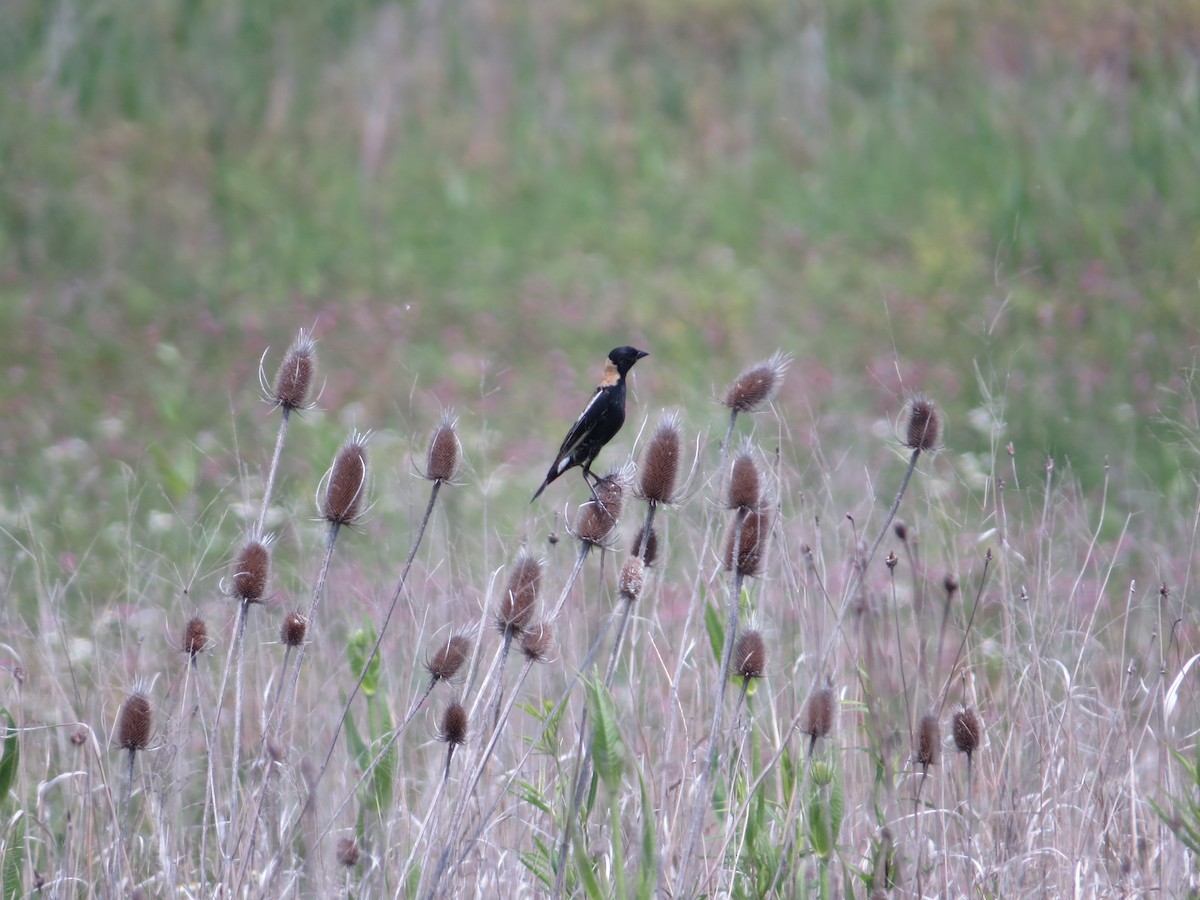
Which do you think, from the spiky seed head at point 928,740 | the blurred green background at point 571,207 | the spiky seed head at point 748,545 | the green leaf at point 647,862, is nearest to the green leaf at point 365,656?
the green leaf at point 647,862

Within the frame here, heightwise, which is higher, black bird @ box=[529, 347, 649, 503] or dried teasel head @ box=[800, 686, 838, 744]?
black bird @ box=[529, 347, 649, 503]

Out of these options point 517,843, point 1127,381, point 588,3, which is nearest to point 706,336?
point 1127,381

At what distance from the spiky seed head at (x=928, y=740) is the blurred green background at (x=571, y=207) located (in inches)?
252

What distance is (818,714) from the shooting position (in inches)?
94.2

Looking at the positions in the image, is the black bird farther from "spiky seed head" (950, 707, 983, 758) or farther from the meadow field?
→ "spiky seed head" (950, 707, 983, 758)

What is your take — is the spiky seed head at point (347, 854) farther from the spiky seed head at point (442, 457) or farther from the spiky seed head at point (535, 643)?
the spiky seed head at point (442, 457)

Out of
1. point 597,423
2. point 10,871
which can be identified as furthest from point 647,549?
point 10,871

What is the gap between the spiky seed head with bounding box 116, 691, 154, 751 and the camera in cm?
241

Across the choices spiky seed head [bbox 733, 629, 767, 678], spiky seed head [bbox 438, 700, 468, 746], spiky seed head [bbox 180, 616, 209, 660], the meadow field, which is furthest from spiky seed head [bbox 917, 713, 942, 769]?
spiky seed head [bbox 180, 616, 209, 660]

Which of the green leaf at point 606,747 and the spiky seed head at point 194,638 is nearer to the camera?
the green leaf at point 606,747

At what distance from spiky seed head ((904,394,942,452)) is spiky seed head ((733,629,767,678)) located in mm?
533

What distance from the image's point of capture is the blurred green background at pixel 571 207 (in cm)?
1046

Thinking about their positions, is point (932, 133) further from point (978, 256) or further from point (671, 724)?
point (671, 724)

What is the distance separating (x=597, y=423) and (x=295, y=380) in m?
1.81
